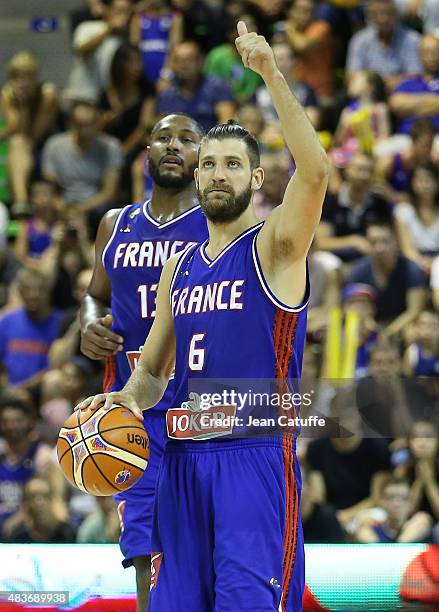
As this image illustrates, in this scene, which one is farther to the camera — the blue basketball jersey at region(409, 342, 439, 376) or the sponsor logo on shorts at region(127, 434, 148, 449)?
the blue basketball jersey at region(409, 342, 439, 376)

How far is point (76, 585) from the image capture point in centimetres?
650

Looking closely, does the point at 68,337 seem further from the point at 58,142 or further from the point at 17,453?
the point at 58,142

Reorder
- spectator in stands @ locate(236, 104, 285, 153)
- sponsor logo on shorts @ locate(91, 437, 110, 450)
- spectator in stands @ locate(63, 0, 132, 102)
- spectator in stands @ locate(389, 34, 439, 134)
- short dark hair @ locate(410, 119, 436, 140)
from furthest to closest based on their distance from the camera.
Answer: spectator in stands @ locate(63, 0, 132, 102) → spectator in stands @ locate(389, 34, 439, 134) → spectator in stands @ locate(236, 104, 285, 153) → short dark hair @ locate(410, 119, 436, 140) → sponsor logo on shorts @ locate(91, 437, 110, 450)

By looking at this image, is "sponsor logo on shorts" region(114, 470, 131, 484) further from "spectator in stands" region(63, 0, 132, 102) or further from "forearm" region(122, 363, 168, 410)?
"spectator in stands" region(63, 0, 132, 102)

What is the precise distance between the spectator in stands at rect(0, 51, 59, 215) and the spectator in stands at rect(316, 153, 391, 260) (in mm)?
3684

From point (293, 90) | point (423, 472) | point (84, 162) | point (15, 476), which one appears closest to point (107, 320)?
point (423, 472)

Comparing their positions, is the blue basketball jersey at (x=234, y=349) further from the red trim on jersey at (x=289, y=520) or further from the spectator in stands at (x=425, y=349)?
the spectator in stands at (x=425, y=349)

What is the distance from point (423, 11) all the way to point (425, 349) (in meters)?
4.94

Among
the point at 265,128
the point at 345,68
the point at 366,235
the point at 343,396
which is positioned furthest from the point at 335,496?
the point at 345,68

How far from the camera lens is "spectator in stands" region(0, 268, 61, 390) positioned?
1077 cm

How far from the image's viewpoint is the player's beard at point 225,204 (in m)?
4.58

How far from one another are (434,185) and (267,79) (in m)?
6.44

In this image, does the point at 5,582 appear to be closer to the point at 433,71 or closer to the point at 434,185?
the point at 434,185

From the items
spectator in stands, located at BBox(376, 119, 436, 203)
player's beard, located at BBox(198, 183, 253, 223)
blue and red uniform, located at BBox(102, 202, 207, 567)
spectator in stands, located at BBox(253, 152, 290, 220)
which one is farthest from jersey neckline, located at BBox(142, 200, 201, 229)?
spectator in stands, located at BBox(376, 119, 436, 203)
